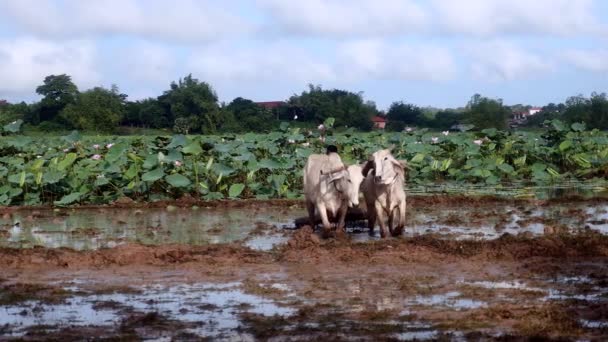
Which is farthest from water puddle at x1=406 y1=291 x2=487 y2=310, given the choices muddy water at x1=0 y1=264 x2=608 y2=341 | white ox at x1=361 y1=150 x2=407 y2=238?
white ox at x1=361 y1=150 x2=407 y2=238

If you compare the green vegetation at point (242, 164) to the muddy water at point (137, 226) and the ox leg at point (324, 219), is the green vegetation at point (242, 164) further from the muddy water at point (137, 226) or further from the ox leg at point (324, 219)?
the ox leg at point (324, 219)

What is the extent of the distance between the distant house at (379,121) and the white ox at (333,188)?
48.9 metres

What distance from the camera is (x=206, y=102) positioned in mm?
57719

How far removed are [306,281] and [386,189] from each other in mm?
3263

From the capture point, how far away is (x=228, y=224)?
1482cm

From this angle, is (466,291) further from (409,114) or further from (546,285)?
(409,114)

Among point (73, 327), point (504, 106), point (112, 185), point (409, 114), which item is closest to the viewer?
point (73, 327)

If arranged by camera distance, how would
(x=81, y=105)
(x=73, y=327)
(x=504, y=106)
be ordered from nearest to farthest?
1. (x=73, y=327)
2. (x=504, y=106)
3. (x=81, y=105)

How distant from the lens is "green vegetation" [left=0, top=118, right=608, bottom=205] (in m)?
18.5

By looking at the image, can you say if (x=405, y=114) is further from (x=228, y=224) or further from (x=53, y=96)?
(x=228, y=224)

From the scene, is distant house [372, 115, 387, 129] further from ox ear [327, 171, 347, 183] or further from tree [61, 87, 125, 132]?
ox ear [327, 171, 347, 183]

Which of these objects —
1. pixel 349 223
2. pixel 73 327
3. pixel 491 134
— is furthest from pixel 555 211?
pixel 491 134

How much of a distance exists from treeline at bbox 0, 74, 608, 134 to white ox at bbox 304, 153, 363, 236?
3627 centimetres

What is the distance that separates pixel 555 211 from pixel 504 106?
39.3m
